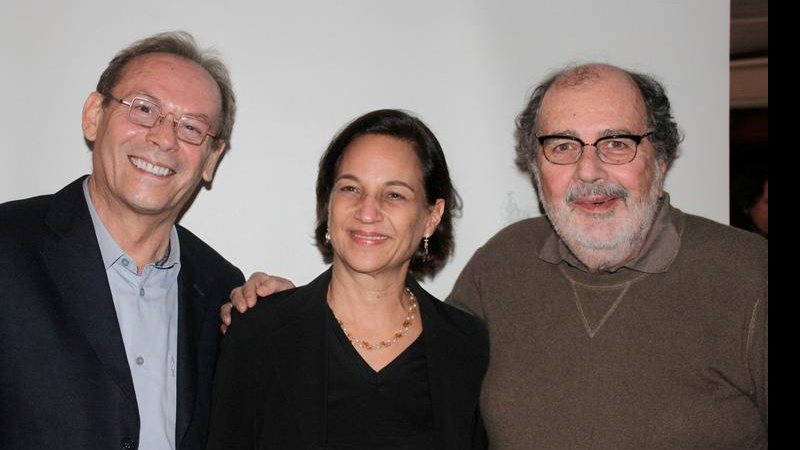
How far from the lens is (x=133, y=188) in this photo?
2330 millimetres

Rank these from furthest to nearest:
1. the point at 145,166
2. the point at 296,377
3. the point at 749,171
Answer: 1. the point at 749,171
2. the point at 145,166
3. the point at 296,377

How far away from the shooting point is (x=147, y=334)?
7.80 feet

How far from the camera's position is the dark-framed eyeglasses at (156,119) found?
2.41 meters

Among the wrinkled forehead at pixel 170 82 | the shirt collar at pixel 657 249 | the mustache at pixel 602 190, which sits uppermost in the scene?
the wrinkled forehead at pixel 170 82

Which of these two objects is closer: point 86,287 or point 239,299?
point 86,287

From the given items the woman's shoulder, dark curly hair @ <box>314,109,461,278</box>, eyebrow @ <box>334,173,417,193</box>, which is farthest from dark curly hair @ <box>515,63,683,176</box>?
the woman's shoulder

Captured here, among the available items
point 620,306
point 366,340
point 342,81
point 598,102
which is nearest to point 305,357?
point 366,340

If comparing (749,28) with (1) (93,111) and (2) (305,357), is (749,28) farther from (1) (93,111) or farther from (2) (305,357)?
(1) (93,111)

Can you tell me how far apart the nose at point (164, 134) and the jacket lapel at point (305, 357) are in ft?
2.07

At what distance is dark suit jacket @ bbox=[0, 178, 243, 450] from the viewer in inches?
82.5

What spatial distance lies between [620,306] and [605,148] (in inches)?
20.3

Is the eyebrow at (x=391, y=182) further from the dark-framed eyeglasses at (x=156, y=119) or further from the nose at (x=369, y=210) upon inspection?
the dark-framed eyeglasses at (x=156, y=119)

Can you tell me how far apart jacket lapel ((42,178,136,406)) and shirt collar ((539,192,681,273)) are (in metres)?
1.44

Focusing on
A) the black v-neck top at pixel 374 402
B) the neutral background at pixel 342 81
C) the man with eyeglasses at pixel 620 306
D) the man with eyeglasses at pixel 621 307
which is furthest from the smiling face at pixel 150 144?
the man with eyeglasses at pixel 621 307
